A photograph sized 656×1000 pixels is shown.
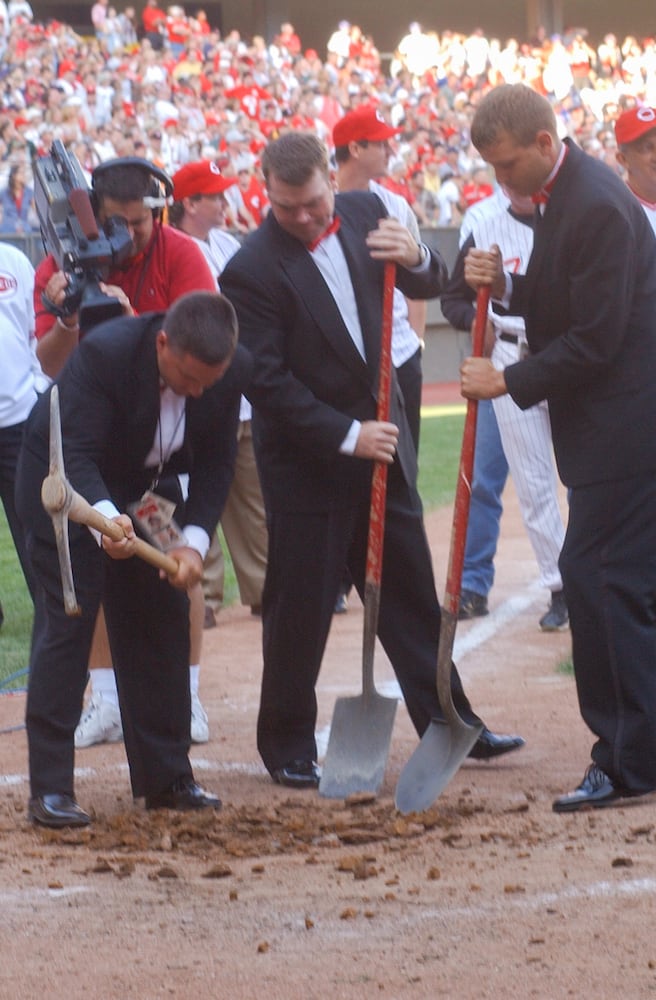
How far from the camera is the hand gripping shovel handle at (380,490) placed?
492 centimetres

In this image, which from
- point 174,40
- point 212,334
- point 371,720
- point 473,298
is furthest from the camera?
point 174,40

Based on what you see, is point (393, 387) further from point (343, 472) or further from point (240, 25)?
point (240, 25)

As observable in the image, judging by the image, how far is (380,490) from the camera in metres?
4.93

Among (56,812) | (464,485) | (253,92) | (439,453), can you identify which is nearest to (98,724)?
(56,812)

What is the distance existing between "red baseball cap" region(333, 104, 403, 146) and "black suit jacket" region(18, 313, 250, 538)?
2774mm

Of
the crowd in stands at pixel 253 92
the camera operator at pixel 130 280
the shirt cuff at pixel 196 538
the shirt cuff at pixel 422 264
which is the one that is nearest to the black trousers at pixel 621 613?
the shirt cuff at pixel 422 264

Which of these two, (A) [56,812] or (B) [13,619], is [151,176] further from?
(B) [13,619]

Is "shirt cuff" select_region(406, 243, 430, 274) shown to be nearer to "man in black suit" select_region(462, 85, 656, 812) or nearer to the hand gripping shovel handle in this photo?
the hand gripping shovel handle

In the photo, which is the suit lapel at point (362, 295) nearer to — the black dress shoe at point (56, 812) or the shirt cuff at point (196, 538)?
the shirt cuff at point (196, 538)

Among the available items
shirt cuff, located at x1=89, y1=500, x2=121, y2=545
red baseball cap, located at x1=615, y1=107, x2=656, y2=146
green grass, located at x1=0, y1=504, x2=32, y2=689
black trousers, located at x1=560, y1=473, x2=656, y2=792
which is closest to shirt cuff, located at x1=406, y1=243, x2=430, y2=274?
black trousers, located at x1=560, y1=473, x2=656, y2=792

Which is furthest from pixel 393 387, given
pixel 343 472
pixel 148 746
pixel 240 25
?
pixel 240 25

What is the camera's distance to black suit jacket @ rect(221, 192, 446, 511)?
487 cm

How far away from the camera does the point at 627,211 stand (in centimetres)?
442

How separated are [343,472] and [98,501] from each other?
100 centimetres
